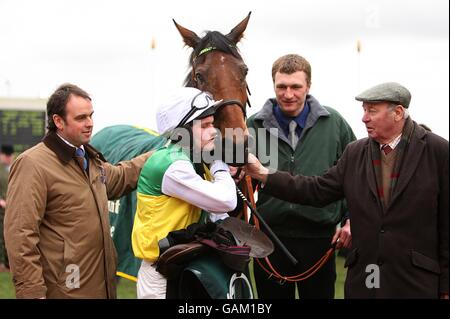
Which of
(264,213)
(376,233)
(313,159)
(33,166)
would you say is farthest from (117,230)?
(376,233)

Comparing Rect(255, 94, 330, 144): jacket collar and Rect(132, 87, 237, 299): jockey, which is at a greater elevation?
Rect(255, 94, 330, 144): jacket collar

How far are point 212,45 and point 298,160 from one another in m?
0.98

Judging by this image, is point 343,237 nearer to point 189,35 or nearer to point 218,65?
point 218,65

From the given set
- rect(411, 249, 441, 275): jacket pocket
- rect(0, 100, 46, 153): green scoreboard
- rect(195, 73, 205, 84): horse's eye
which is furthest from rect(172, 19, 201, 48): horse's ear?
rect(0, 100, 46, 153): green scoreboard

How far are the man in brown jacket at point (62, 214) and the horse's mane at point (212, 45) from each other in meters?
1.31

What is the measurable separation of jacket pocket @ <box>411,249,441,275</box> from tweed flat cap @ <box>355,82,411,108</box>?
2.50 ft

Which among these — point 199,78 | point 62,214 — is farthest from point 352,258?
point 199,78

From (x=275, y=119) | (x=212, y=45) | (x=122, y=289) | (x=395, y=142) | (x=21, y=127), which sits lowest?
(x=122, y=289)

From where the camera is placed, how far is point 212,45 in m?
5.05

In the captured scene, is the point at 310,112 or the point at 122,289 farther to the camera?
the point at 122,289

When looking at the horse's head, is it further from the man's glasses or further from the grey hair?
the grey hair

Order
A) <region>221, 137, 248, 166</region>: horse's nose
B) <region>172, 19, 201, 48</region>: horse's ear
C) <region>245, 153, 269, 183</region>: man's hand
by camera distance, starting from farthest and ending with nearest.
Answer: <region>172, 19, 201, 48</region>: horse's ear < <region>245, 153, 269, 183</region>: man's hand < <region>221, 137, 248, 166</region>: horse's nose

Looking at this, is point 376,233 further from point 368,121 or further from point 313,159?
point 313,159

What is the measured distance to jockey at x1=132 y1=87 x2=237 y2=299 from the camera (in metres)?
3.47
